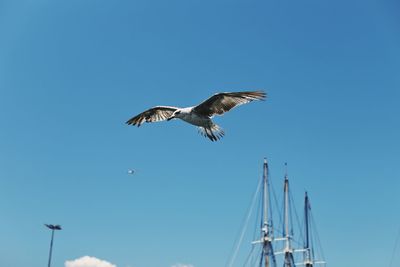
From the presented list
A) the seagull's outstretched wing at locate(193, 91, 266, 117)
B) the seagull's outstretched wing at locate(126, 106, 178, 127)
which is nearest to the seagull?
the seagull's outstretched wing at locate(193, 91, 266, 117)

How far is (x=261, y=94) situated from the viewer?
21484 mm

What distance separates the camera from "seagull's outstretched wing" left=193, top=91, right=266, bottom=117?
21.8 meters

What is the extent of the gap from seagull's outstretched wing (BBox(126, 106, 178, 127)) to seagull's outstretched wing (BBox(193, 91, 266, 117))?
3.46 metres

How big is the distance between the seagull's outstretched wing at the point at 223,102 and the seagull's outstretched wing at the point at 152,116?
3.46 meters

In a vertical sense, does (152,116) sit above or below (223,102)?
above

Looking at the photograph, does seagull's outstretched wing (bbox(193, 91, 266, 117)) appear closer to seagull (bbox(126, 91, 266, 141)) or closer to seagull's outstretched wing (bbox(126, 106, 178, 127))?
seagull (bbox(126, 91, 266, 141))

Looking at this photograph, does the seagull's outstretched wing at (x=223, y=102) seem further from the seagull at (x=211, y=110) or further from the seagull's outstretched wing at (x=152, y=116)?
the seagull's outstretched wing at (x=152, y=116)

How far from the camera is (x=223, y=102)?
22547 millimetres

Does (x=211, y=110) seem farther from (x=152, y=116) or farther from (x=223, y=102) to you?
(x=152, y=116)

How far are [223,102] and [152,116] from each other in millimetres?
5029

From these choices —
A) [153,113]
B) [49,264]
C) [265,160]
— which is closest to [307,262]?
[265,160]

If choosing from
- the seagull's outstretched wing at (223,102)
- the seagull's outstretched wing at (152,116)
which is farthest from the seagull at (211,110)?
the seagull's outstretched wing at (152,116)

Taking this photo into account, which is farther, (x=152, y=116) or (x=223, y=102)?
(x=152, y=116)

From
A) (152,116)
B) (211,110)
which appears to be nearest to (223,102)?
(211,110)
